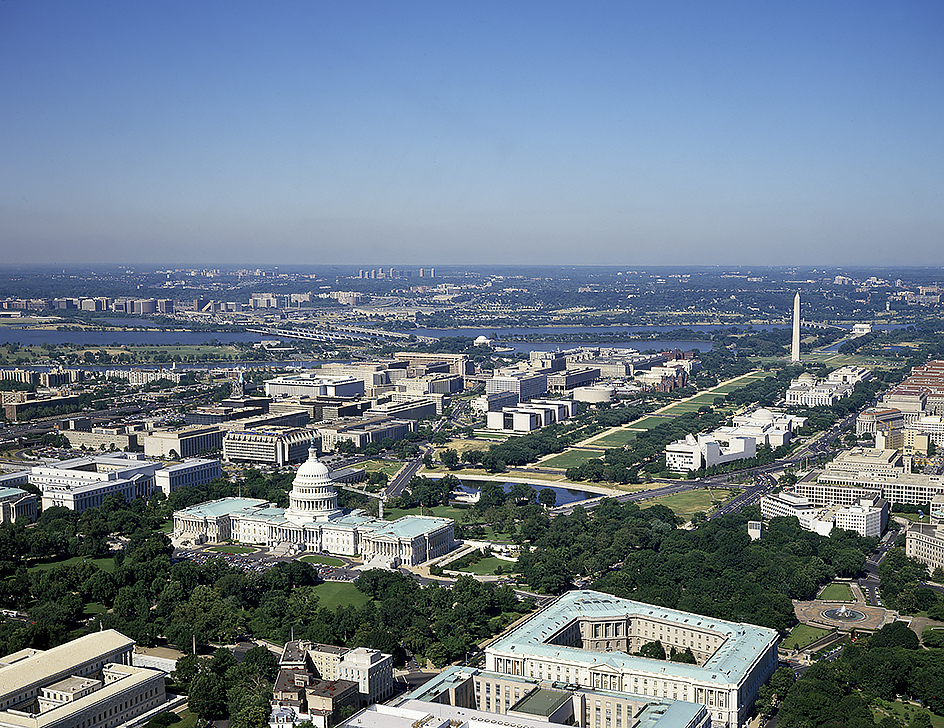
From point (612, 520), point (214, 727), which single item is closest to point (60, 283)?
point (612, 520)

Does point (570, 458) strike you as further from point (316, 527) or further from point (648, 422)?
point (316, 527)

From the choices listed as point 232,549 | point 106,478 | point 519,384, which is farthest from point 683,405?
point 232,549

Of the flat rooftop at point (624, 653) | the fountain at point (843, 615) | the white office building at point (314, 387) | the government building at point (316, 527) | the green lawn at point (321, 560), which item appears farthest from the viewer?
the white office building at point (314, 387)

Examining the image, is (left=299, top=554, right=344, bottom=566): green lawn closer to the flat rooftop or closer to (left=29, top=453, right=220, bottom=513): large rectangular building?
the flat rooftop

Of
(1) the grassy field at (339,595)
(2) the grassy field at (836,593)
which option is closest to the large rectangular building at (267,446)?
(1) the grassy field at (339,595)

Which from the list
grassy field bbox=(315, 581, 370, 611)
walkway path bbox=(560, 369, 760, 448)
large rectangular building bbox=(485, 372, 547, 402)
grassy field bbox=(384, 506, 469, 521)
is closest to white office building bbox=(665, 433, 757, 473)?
walkway path bbox=(560, 369, 760, 448)

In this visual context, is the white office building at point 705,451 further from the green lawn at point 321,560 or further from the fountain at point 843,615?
the fountain at point 843,615
